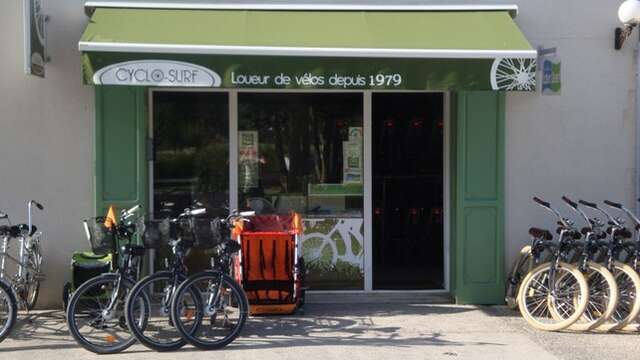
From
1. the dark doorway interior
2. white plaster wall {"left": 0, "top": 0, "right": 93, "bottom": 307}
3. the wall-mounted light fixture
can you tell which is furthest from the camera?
the dark doorway interior

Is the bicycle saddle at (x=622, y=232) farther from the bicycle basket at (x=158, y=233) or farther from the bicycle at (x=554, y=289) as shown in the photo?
the bicycle basket at (x=158, y=233)

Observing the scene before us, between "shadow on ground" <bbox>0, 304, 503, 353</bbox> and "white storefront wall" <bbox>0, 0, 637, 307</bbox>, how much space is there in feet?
2.73

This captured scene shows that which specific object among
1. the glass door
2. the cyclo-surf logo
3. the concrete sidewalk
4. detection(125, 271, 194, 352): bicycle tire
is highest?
the cyclo-surf logo

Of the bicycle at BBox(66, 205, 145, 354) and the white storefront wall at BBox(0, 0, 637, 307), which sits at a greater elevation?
the white storefront wall at BBox(0, 0, 637, 307)

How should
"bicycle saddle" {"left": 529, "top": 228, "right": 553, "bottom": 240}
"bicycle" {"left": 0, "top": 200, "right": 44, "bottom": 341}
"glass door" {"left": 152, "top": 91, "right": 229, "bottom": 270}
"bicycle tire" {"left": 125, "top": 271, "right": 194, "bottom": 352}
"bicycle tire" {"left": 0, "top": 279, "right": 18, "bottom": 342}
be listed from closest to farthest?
"bicycle tire" {"left": 125, "top": 271, "right": 194, "bottom": 352}, "bicycle tire" {"left": 0, "top": 279, "right": 18, "bottom": 342}, "bicycle" {"left": 0, "top": 200, "right": 44, "bottom": 341}, "bicycle saddle" {"left": 529, "top": 228, "right": 553, "bottom": 240}, "glass door" {"left": 152, "top": 91, "right": 229, "bottom": 270}

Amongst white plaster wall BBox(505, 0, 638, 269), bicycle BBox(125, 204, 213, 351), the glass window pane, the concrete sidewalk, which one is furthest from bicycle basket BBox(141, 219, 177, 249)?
white plaster wall BBox(505, 0, 638, 269)

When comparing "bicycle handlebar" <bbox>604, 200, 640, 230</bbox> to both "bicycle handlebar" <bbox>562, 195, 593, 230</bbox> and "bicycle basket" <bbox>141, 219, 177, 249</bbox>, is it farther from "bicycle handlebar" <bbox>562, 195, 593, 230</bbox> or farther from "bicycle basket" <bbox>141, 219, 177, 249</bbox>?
"bicycle basket" <bbox>141, 219, 177, 249</bbox>

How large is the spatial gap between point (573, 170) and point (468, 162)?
43.8 inches

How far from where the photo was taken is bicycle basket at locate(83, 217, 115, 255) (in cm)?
705

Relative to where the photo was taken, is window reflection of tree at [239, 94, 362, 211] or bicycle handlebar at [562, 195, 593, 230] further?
window reflection of tree at [239, 94, 362, 211]

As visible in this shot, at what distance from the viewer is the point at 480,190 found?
789 cm

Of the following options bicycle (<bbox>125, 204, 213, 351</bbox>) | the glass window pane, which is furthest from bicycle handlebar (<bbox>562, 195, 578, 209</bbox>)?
bicycle (<bbox>125, 204, 213, 351</bbox>)

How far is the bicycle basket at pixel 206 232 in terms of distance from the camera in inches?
265

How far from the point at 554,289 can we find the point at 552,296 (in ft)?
0.22
